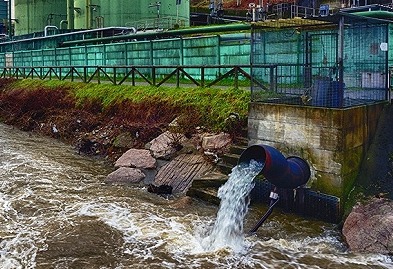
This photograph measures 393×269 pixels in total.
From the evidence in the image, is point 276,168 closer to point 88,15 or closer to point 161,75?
point 161,75

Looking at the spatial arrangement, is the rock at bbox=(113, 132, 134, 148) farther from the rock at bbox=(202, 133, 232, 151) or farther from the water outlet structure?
the water outlet structure

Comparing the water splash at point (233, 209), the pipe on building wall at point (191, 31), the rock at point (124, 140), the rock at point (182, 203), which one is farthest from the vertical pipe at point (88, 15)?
the water splash at point (233, 209)

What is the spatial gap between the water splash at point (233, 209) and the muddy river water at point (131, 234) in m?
0.20

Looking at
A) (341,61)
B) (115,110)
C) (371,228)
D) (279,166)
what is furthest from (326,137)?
(115,110)

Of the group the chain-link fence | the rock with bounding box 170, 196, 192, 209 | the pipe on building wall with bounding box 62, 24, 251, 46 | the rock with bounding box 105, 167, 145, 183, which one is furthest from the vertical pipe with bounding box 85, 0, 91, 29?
the rock with bounding box 170, 196, 192, 209

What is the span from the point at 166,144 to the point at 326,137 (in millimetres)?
6354

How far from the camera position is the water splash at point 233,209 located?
10328 millimetres

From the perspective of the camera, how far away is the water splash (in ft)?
33.9

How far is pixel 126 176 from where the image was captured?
1532cm

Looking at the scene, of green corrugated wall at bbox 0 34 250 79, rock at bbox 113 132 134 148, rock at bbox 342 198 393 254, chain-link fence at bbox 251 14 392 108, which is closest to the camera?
rock at bbox 342 198 393 254

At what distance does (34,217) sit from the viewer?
1201 cm

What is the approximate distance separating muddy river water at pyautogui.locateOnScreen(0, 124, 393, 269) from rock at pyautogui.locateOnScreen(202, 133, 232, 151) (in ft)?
7.59

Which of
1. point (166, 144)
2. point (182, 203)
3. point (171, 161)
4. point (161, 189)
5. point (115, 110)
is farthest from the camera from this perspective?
point (115, 110)

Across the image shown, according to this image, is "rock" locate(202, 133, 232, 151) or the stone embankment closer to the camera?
the stone embankment
